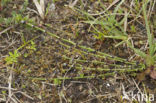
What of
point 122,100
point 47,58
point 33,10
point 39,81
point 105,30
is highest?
point 33,10

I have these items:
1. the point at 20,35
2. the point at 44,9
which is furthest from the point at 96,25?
the point at 20,35

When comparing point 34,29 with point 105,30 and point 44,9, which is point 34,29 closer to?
point 44,9

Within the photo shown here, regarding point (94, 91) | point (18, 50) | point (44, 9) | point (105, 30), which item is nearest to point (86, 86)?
point (94, 91)

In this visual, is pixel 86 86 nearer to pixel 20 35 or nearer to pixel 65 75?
pixel 65 75

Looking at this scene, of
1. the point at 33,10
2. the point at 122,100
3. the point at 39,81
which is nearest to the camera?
the point at 122,100

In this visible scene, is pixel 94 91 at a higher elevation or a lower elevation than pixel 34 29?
lower

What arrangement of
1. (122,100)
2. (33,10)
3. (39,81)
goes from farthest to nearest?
(33,10) → (39,81) → (122,100)

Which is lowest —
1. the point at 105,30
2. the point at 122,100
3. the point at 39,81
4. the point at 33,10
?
the point at 122,100

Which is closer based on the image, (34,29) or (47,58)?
(47,58)

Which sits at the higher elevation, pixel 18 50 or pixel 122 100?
pixel 18 50
